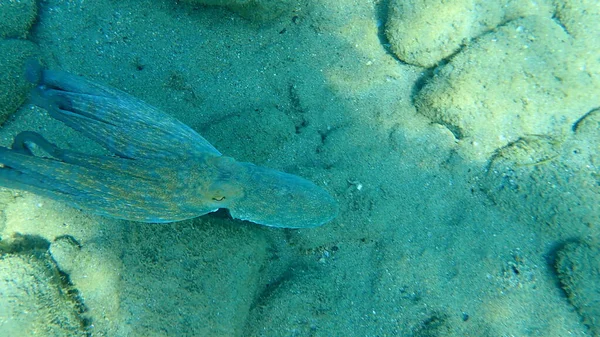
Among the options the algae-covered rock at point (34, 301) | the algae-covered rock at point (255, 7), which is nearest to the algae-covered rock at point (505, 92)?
the algae-covered rock at point (255, 7)

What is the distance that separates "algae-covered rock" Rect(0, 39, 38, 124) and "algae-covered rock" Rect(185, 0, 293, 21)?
2004 millimetres

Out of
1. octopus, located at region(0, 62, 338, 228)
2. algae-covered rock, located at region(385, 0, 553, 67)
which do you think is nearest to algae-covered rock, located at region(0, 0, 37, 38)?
octopus, located at region(0, 62, 338, 228)

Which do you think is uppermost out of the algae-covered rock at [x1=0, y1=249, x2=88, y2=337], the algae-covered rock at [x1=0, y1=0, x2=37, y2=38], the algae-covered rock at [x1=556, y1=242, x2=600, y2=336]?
the algae-covered rock at [x1=0, y1=0, x2=37, y2=38]

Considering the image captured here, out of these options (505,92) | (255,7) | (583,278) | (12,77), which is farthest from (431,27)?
(12,77)

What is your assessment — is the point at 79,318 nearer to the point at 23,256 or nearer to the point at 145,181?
the point at 23,256

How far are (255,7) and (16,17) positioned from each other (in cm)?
281

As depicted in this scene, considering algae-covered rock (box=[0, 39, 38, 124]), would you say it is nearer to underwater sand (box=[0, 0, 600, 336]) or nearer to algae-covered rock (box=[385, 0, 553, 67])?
underwater sand (box=[0, 0, 600, 336])

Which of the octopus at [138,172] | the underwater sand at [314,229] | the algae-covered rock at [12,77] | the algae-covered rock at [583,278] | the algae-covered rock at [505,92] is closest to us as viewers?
the octopus at [138,172]

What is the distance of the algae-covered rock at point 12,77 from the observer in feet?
11.6

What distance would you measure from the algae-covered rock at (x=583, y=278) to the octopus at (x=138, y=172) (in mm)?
2395

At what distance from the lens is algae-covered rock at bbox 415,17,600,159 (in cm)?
368

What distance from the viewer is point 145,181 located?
2812mm

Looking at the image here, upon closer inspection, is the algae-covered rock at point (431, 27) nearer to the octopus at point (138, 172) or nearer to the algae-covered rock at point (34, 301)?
the octopus at point (138, 172)

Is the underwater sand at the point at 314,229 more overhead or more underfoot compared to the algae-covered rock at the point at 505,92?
more underfoot
